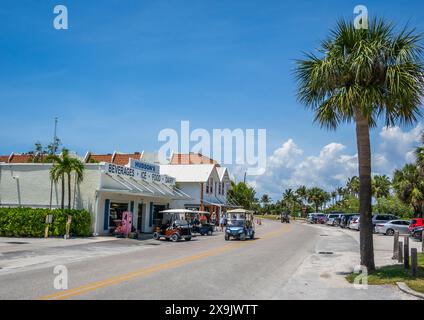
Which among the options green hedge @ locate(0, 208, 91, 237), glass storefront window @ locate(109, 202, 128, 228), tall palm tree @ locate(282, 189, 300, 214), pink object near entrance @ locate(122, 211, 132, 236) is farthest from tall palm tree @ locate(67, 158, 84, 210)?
tall palm tree @ locate(282, 189, 300, 214)

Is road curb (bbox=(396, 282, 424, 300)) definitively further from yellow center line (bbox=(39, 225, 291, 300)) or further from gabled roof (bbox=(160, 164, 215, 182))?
gabled roof (bbox=(160, 164, 215, 182))

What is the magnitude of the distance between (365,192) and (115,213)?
23806 millimetres

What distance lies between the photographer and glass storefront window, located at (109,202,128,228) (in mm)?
33375

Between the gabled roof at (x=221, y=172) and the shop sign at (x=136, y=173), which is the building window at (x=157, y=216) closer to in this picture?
the shop sign at (x=136, y=173)

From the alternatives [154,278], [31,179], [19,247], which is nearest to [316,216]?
[31,179]

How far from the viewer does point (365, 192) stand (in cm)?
1362

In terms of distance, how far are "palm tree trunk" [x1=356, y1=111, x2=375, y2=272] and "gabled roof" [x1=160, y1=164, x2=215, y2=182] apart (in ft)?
127

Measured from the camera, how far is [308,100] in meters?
15.0

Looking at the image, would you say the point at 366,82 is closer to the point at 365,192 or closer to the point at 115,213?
the point at 365,192

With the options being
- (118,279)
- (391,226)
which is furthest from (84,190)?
(391,226)

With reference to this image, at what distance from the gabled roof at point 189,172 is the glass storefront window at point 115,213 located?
1841 cm

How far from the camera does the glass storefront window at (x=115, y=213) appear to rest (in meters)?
33.4

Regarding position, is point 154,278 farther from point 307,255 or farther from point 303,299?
point 307,255
